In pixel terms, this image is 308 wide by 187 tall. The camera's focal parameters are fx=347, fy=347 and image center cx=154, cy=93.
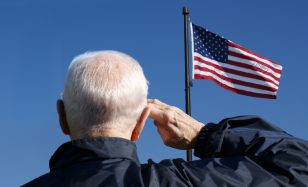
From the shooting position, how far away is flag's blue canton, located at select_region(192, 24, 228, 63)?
8.17 metres

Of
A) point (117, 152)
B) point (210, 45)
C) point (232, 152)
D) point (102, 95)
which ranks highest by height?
point (210, 45)

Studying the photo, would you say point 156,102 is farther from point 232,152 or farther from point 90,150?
point 90,150

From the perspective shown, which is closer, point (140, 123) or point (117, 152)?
point (117, 152)

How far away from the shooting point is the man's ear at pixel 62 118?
2203 mm

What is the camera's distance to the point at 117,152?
6.55 ft

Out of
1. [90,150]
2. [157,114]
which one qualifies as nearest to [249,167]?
[90,150]

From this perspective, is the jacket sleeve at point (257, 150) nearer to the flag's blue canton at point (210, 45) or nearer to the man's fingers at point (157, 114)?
the man's fingers at point (157, 114)

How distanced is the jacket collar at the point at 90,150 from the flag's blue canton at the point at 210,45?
6398mm

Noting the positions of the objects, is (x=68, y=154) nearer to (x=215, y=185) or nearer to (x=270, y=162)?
(x=215, y=185)

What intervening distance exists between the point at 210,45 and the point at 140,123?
6468 mm

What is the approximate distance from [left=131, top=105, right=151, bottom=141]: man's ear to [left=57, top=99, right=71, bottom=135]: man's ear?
1.38 ft

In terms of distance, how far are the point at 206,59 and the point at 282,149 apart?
19.6 feet

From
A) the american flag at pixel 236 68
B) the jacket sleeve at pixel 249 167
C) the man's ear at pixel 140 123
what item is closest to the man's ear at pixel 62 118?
the man's ear at pixel 140 123

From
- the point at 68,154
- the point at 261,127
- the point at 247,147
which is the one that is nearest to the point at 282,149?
the point at 247,147
